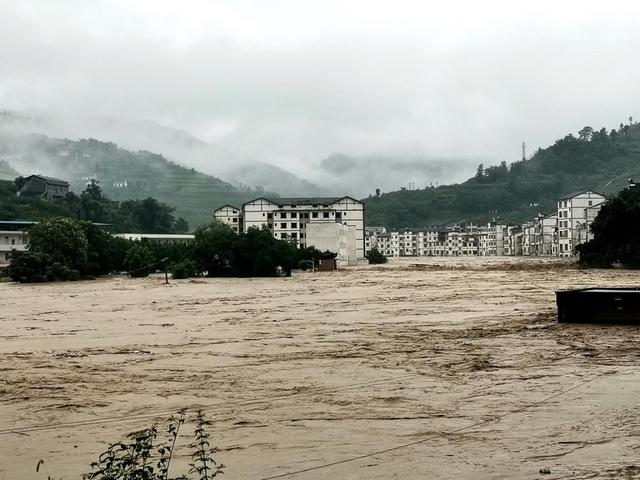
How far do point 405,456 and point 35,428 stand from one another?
521 centimetres

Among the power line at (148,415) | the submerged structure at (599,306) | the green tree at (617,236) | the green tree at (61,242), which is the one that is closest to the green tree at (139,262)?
the green tree at (61,242)

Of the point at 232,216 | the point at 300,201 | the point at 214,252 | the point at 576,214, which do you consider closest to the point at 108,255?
the point at 214,252

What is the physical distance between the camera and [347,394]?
1136 cm

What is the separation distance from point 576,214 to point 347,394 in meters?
126

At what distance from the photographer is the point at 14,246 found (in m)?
87.2

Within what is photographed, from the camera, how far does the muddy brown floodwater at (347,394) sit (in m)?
7.61

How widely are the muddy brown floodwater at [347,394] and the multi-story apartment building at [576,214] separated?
350 feet

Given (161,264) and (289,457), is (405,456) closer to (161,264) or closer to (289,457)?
(289,457)

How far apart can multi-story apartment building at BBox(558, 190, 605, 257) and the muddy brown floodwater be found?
350 ft

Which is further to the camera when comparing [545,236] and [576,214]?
[545,236]

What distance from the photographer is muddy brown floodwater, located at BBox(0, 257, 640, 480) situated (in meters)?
7.61

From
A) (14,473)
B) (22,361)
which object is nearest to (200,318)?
(22,361)

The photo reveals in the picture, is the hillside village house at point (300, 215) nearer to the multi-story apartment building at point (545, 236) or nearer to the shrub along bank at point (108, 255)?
the shrub along bank at point (108, 255)

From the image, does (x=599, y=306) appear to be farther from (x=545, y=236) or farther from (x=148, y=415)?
(x=545, y=236)
